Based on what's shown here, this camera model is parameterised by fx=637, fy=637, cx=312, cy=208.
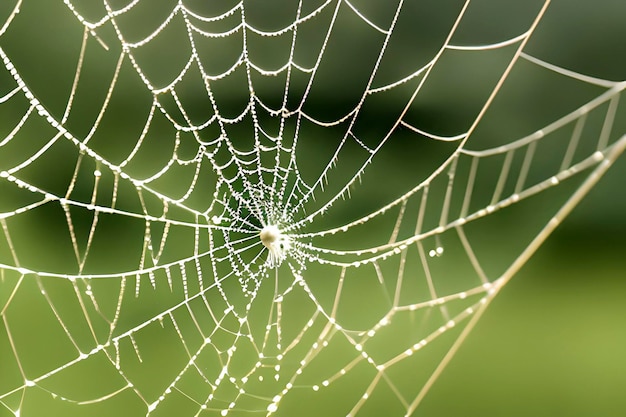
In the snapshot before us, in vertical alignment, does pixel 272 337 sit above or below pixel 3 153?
below

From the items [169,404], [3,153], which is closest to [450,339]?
[169,404]

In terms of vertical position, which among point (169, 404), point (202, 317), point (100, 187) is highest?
point (100, 187)

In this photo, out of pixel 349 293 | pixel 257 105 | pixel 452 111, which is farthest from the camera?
pixel 349 293

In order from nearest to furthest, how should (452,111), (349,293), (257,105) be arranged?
1. (257,105)
2. (452,111)
3. (349,293)

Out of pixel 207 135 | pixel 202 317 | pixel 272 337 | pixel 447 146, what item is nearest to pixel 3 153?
pixel 207 135

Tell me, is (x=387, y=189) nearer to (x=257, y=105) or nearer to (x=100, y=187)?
(x=257, y=105)

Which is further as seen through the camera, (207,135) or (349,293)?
(349,293)

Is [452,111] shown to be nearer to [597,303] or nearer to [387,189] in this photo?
[387,189]
